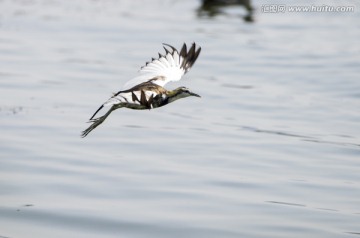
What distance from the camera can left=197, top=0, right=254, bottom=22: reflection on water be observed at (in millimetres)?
24413

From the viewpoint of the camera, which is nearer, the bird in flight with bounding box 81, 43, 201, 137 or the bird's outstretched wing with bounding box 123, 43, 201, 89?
the bird in flight with bounding box 81, 43, 201, 137

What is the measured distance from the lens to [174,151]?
1200 centimetres

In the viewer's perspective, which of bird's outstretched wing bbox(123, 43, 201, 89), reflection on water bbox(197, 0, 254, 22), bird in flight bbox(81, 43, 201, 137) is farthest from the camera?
reflection on water bbox(197, 0, 254, 22)

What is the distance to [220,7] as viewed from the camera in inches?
1028

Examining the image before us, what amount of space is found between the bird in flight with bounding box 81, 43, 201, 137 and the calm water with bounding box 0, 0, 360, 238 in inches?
57.4

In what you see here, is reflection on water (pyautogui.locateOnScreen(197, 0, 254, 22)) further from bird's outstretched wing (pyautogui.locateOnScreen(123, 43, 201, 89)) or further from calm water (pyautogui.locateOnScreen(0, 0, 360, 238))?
bird's outstretched wing (pyautogui.locateOnScreen(123, 43, 201, 89))

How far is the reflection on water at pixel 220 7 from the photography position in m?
24.4

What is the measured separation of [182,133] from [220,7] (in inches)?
530

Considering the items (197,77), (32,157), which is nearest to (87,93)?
(197,77)

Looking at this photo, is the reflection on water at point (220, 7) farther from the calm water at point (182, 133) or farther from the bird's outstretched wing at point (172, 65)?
the bird's outstretched wing at point (172, 65)

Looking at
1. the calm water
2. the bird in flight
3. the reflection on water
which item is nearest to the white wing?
the bird in flight

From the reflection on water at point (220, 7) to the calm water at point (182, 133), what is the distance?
1.32m

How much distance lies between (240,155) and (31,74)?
18.3ft

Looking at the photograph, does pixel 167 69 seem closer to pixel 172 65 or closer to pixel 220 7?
pixel 172 65
